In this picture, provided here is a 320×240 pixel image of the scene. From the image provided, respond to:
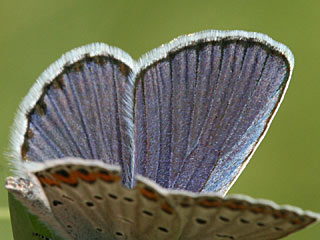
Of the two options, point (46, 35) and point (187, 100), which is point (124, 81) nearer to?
point (187, 100)

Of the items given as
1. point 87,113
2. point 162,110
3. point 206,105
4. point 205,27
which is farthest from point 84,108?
point 205,27

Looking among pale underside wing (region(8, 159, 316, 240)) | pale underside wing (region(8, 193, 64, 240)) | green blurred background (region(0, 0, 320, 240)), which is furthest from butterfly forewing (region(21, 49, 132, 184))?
green blurred background (region(0, 0, 320, 240))

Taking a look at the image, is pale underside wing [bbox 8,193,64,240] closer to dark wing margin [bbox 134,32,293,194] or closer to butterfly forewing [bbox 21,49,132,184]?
butterfly forewing [bbox 21,49,132,184]

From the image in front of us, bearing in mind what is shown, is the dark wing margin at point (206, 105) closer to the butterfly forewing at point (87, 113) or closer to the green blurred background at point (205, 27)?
the butterfly forewing at point (87, 113)

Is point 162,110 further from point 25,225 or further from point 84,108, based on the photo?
point 25,225

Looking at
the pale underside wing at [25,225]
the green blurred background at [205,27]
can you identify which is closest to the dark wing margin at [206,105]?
the pale underside wing at [25,225]
